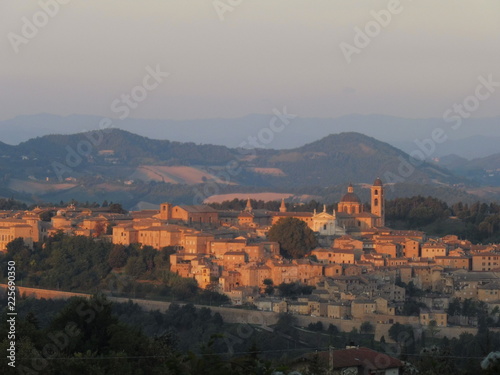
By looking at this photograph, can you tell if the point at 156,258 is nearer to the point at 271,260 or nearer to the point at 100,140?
the point at 271,260

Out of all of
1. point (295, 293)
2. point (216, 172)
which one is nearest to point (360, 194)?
point (216, 172)

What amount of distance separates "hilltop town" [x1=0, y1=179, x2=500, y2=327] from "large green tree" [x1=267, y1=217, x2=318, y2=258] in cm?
44

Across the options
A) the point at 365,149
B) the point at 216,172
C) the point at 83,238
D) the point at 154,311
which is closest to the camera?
the point at 154,311

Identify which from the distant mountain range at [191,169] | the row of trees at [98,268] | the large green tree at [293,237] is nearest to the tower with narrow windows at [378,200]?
the large green tree at [293,237]

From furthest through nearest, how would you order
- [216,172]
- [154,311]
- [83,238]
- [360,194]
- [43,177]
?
[216,172], [43,177], [360,194], [83,238], [154,311]

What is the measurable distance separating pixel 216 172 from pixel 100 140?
19722 mm

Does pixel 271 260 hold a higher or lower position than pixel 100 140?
lower

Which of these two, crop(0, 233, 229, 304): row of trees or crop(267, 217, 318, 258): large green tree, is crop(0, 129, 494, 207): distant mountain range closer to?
crop(0, 233, 229, 304): row of trees

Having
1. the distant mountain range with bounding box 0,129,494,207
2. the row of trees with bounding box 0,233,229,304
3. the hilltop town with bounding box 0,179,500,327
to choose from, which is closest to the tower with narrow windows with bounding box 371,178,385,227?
the hilltop town with bounding box 0,179,500,327

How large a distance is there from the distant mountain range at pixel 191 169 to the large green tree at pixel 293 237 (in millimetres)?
38491

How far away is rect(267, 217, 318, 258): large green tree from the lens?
39.2 m

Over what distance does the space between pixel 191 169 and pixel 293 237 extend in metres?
67.4

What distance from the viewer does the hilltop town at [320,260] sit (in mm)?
33000

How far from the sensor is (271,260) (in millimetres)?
36281
